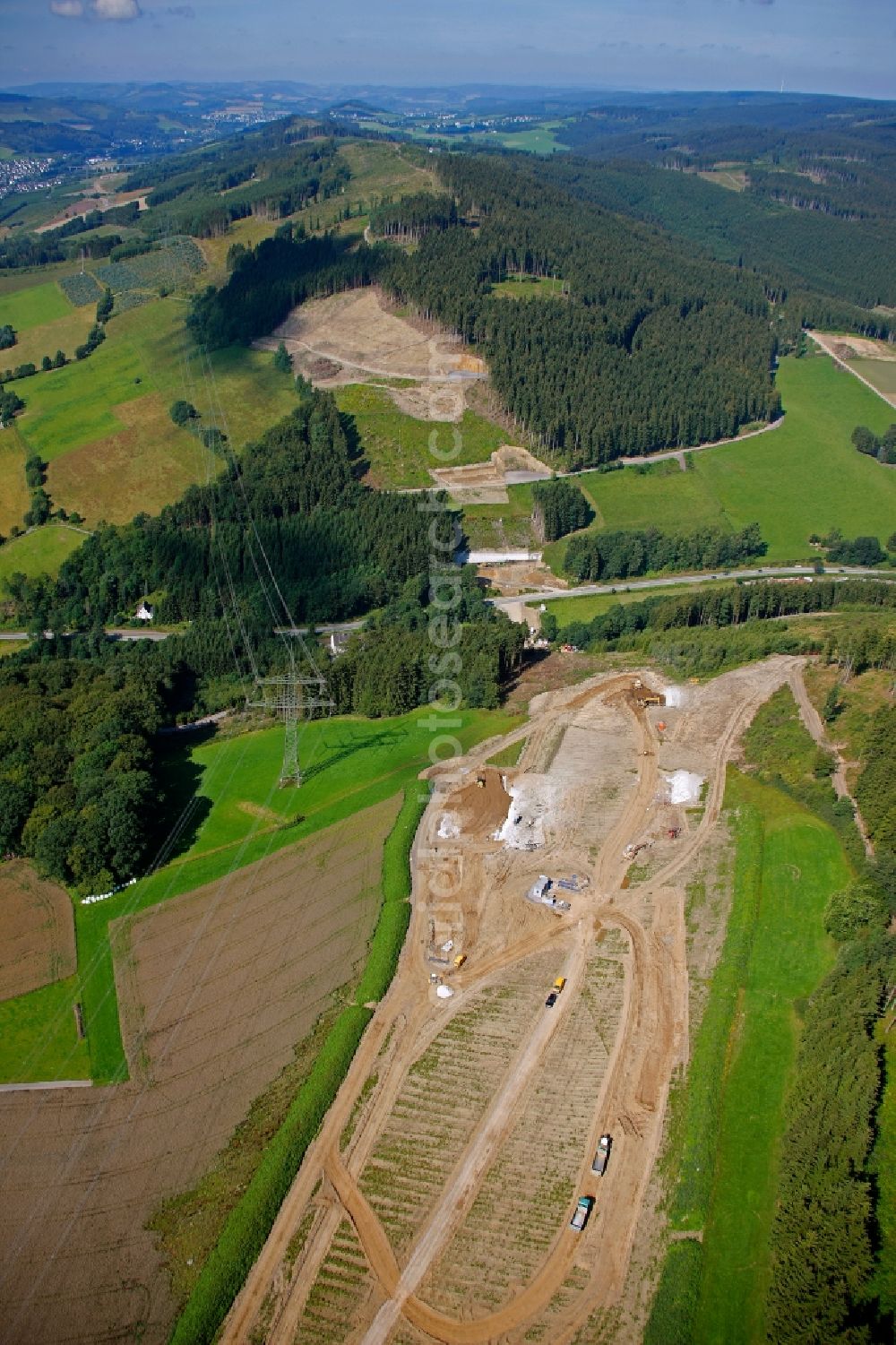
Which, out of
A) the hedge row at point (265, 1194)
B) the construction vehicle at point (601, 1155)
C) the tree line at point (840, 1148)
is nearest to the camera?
the tree line at point (840, 1148)

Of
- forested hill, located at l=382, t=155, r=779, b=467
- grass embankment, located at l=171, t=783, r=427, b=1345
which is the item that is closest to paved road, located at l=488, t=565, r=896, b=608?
forested hill, located at l=382, t=155, r=779, b=467

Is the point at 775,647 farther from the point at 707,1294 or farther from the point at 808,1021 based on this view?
the point at 707,1294

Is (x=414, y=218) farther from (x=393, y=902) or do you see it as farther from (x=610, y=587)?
(x=393, y=902)

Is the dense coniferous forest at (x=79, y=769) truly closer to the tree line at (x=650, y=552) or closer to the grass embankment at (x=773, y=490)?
the tree line at (x=650, y=552)

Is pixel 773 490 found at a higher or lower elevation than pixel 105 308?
lower

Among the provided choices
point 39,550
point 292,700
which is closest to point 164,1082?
point 292,700

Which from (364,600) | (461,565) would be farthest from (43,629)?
(461,565)

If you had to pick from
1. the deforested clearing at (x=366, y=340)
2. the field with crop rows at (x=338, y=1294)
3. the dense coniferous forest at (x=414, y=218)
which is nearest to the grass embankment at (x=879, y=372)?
the deforested clearing at (x=366, y=340)

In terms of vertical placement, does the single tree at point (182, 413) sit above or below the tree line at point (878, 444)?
above
